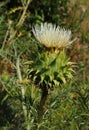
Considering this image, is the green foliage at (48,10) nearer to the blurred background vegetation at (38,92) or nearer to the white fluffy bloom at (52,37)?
the blurred background vegetation at (38,92)

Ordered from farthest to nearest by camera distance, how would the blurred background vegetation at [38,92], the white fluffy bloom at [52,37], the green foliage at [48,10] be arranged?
the green foliage at [48,10]
the blurred background vegetation at [38,92]
the white fluffy bloom at [52,37]

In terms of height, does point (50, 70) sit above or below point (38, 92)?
above

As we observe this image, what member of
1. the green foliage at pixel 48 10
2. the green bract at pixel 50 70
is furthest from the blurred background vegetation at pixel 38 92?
the green bract at pixel 50 70

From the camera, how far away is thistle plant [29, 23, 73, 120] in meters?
2.87

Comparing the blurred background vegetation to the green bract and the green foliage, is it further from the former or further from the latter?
the green bract

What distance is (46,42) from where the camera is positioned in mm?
2865

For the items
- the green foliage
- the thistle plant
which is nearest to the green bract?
the thistle plant

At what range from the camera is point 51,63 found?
2941mm

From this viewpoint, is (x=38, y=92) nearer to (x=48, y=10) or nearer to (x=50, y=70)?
(x=50, y=70)

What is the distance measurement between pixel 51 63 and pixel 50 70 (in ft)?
0.17

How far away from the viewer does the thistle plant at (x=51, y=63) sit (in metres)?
2.87

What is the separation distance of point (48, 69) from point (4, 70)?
6.65 feet

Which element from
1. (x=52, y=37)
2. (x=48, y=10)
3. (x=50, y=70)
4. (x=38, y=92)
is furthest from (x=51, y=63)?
(x=48, y=10)

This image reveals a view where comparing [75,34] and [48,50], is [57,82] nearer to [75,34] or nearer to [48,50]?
[48,50]
